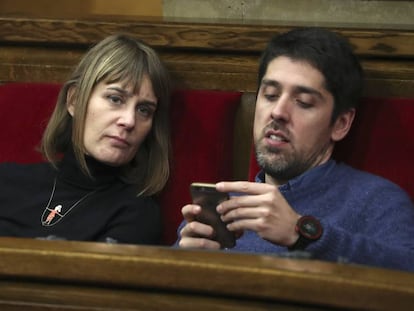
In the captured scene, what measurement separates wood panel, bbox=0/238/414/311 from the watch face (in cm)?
46

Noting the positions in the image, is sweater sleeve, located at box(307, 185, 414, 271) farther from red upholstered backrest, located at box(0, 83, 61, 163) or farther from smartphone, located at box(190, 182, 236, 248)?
red upholstered backrest, located at box(0, 83, 61, 163)

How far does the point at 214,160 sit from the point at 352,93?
1.12ft

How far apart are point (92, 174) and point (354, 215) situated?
0.59 metres

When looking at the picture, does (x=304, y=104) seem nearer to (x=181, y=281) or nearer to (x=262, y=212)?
(x=262, y=212)

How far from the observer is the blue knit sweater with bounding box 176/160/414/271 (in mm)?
1415

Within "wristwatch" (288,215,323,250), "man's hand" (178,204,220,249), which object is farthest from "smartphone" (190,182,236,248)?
"wristwatch" (288,215,323,250)

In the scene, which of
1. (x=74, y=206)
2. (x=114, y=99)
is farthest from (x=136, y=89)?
(x=74, y=206)

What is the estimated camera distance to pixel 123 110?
1.80 meters

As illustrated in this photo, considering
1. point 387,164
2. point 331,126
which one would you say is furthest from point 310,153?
point 387,164

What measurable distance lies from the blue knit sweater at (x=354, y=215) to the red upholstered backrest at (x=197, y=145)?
232mm

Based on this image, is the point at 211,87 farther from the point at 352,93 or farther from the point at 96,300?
the point at 96,300

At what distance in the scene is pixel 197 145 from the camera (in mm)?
1867

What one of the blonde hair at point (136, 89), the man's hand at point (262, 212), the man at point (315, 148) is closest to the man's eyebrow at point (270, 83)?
the man at point (315, 148)

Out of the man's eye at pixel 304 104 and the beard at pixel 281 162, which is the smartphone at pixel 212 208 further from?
the man's eye at pixel 304 104
